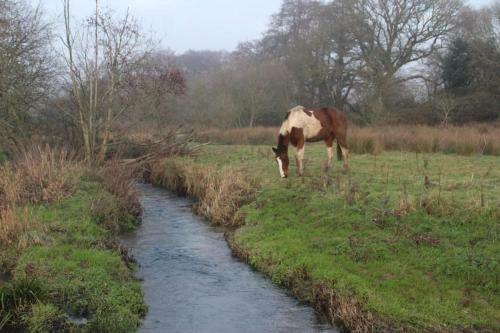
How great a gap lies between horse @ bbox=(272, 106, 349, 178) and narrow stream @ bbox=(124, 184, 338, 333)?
11.2 ft

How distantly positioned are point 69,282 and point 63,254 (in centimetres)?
128

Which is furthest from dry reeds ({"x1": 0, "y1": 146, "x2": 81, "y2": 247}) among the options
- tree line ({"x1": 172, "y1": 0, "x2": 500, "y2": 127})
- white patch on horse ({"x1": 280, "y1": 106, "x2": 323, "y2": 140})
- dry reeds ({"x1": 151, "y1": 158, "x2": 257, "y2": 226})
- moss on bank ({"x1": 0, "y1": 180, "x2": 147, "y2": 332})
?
tree line ({"x1": 172, "y1": 0, "x2": 500, "y2": 127})

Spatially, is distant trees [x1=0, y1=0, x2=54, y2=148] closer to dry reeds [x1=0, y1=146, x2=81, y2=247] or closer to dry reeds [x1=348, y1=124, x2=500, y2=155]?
dry reeds [x1=0, y1=146, x2=81, y2=247]

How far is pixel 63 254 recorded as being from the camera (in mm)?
8797

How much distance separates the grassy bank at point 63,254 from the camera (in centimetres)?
677

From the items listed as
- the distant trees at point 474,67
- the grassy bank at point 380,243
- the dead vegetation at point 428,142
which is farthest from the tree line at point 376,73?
the grassy bank at point 380,243

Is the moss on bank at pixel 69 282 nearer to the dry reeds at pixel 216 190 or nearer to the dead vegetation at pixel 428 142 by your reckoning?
the dry reeds at pixel 216 190

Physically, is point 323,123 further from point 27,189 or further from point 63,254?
point 63,254

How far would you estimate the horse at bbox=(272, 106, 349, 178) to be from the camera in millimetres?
14703

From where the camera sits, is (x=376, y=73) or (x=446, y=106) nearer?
(x=446, y=106)

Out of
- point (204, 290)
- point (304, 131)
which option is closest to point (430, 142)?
point (304, 131)

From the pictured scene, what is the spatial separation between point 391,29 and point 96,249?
33549mm

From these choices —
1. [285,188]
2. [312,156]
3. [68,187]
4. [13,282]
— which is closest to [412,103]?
[312,156]

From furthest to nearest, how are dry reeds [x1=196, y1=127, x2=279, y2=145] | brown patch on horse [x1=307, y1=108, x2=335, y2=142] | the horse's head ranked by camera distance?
dry reeds [x1=196, y1=127, x2=279, y2=145], brown patch on horse [x1=307, y1=108, x2=335, y2=142], the horse's head
